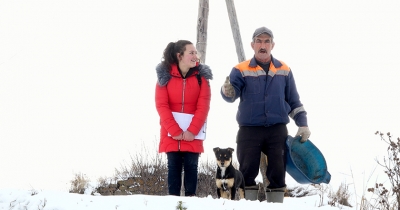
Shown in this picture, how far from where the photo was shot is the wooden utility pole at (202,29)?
28.1ft

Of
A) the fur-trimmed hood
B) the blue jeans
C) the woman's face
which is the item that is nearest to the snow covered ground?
the blue jeans

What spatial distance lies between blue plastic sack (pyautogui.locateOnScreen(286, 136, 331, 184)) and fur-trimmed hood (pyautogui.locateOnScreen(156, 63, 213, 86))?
3.66 feet

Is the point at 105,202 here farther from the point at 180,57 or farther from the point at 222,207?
the point at 180,57

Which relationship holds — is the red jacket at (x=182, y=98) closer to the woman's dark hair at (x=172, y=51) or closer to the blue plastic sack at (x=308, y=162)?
the woman's dark hair at (x=172, y=51)

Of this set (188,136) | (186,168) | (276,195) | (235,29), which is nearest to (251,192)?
(276,195)

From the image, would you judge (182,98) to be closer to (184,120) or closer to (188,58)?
(184,120)

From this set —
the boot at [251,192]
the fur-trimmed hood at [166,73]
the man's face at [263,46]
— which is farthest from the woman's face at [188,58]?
the boot at [251,192]

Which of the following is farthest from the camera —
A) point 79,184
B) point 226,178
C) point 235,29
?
point 79,184

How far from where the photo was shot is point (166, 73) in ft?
17.0

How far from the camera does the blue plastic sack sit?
16.7 ft

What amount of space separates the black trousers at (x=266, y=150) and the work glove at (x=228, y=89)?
39 cm

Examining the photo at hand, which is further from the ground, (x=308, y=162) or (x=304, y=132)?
(x=304, y=132)

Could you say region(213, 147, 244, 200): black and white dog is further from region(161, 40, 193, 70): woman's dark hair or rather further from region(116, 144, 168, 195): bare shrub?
region(116, 144, 168, 195): bare shrub

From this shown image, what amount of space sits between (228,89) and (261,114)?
16.6 inches
